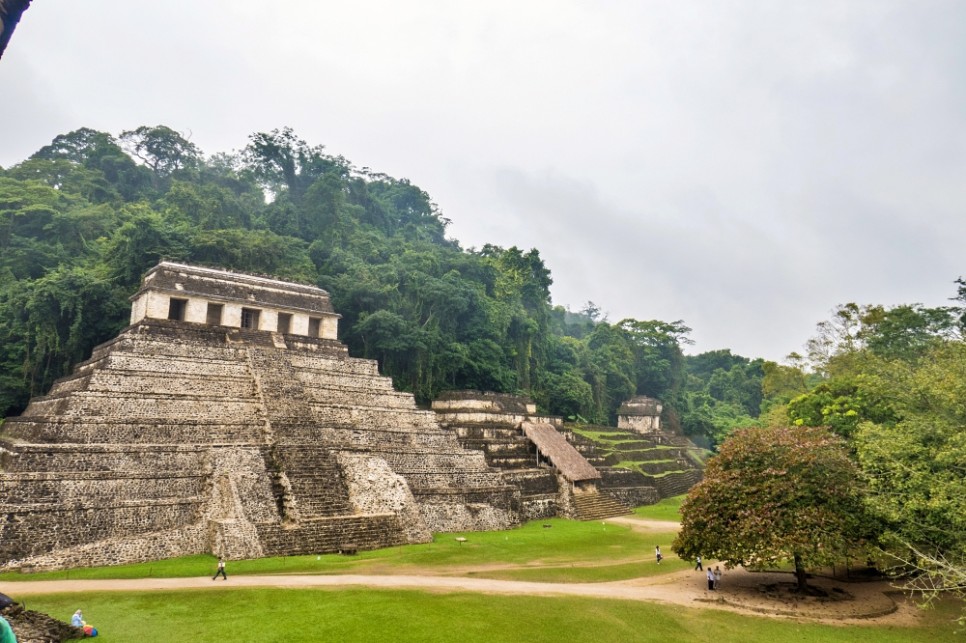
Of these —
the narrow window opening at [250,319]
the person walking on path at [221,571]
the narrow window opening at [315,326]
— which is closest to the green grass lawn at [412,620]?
the person walking on path at [221,571]

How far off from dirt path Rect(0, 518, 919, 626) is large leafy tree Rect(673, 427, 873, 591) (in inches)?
38.6

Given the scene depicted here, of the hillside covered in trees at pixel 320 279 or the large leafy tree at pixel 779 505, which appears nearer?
the large leafy tree at pixel 779 505

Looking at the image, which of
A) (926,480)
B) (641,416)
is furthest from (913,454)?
(641,416)

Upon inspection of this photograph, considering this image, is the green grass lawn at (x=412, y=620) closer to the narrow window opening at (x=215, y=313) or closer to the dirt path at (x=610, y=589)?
the dirt path at (x=610, y=589)

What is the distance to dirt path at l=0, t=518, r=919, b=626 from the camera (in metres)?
13.8

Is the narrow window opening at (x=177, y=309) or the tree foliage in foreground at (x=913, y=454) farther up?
the narrow window opening at (x=177, y=309)

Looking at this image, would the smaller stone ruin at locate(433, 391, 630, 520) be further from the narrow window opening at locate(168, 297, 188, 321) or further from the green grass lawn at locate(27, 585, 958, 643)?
the green grass lawn at locate(27, 585, 958, 643)

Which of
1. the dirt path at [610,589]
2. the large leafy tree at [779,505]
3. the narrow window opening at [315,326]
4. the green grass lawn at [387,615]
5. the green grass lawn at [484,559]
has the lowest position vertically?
the green grass lawn at [484,559]

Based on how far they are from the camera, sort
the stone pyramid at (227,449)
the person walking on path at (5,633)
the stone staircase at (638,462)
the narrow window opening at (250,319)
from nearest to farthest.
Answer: the person walking on path at (5,633) < the stone pyramid at (227,449) < the narrow window opening at (250,319) < the stone staircase at (638,462)

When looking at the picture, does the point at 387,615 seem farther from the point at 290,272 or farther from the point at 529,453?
the point at 290,272

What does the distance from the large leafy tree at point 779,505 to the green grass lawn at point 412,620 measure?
182cm

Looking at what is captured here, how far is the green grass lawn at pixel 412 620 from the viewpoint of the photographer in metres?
11.1

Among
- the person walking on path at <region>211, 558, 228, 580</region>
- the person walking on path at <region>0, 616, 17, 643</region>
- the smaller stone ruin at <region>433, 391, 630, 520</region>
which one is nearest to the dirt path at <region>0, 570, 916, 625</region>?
the person walking on path at <region>211, 558, 228, 580</region>

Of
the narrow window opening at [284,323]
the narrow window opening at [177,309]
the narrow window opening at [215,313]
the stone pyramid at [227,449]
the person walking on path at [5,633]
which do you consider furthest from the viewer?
the narrow window opening at [284,323]
